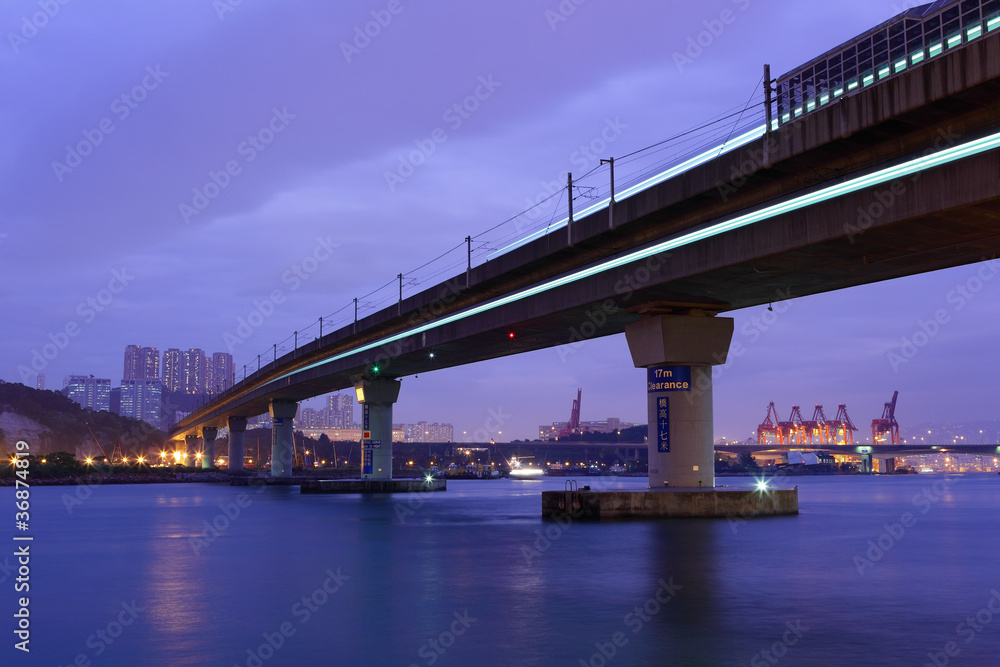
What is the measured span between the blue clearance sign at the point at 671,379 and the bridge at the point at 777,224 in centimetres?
7

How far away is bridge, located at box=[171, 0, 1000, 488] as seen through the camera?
85.0 ft

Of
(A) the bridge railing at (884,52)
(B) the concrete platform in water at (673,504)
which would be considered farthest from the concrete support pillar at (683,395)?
(A) the bridge railing at (884,52)

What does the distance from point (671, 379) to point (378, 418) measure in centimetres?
4410

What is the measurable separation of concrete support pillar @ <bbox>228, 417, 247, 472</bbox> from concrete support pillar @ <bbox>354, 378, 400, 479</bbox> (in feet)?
269

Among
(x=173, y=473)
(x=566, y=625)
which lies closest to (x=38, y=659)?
(x=566, y=625)

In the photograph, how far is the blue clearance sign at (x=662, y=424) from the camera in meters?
44.2

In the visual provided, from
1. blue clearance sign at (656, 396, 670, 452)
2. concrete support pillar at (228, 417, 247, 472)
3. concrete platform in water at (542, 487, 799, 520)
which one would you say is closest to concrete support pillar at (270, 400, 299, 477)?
concrete support pillar at (228, 417, 247, 472)

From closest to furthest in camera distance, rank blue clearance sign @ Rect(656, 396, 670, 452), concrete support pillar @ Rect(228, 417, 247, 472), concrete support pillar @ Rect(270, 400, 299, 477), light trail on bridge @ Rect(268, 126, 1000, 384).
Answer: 1. light trail on bridge @ Rect(268, 126, 1000, 384)
2. blue clearance sign @ Rect(656, 396, 670, 452)
3. concrete support pillar @ Rect(270, 400, 299, 477)
4. concrete support pillar @ Rect(228, 417, 247, 472)

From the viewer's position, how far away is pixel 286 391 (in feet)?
365

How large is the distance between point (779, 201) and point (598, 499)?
18.0 m

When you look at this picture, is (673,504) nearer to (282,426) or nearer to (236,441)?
(282,426)

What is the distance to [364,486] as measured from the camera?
8406cm

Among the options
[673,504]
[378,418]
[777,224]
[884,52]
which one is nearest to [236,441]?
[378,418]

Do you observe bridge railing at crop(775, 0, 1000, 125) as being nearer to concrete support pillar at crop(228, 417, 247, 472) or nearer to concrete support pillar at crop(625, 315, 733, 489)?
concrete support pillar at crop(625, 315, 733, 489)
